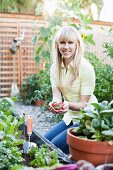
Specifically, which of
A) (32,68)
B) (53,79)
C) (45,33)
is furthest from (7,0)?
(53,79)

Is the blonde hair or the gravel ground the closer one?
the blonde hair

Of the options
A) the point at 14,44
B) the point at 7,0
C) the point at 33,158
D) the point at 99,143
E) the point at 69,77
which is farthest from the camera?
the point at 7,0

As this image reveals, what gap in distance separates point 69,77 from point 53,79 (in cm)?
19

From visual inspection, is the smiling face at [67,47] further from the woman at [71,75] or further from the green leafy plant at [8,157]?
the green leafy plant at [8,157]

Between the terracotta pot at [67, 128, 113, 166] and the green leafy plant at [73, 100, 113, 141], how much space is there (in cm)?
4

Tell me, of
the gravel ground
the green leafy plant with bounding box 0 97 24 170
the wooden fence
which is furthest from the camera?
the wooden fence

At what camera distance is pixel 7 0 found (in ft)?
33.1

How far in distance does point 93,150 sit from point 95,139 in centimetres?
6

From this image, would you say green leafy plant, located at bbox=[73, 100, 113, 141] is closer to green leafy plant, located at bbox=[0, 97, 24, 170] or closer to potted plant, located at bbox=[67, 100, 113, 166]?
potted plant, located at bbox=[67, 100, 113, 166]

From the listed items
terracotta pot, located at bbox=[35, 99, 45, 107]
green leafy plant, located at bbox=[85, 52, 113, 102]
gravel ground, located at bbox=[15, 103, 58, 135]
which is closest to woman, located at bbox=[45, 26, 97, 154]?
green leafy plant, located at bbox=[85, 52, 113, 102]

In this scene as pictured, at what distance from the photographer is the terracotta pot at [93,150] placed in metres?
1.60

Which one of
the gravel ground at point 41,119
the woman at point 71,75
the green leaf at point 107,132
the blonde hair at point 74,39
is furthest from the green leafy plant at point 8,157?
the gravel ground at point 41,119

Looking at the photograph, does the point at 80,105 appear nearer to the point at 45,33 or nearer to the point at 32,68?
the point at 45,33

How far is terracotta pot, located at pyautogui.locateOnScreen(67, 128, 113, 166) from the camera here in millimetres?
1602
